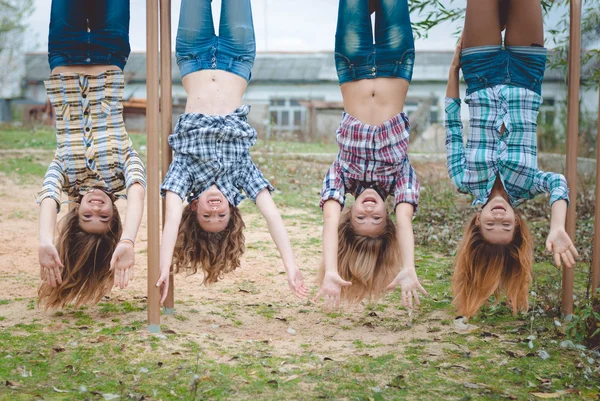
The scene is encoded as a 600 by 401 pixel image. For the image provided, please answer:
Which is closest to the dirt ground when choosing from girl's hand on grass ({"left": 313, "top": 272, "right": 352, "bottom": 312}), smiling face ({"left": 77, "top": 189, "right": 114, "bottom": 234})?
girl's hand on grass ({"left": 313, "top": 272, "right": 352, "bottom": 312})

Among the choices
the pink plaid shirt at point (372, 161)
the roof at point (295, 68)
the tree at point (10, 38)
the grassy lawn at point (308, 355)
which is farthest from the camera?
the roof at point (295, 68)

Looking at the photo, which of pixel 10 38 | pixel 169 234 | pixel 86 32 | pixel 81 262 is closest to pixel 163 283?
pixel 169 234

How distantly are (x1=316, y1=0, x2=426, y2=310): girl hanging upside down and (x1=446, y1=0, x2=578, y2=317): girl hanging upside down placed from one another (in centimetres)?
43

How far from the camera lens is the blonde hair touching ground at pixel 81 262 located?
17.6ft

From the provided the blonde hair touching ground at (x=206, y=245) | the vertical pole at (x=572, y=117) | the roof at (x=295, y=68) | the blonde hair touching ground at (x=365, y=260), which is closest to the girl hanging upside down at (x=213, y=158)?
the blonde hair touching ground at (x=206, y=245)

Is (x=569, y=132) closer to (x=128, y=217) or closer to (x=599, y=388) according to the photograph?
(x=599, y=388)

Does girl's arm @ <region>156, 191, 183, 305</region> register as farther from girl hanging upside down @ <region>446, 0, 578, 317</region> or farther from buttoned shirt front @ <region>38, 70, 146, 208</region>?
girl hanging upside down @ <region>446, 0, 578, 317</region>

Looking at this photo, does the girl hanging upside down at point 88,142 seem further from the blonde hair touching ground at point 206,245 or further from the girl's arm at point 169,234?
the blonde hair touching ground at point 206,245

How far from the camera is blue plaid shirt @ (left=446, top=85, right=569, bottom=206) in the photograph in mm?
5262

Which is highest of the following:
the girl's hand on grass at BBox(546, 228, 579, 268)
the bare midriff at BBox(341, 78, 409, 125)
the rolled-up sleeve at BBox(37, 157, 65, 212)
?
the bare midriff at BBox(341, 78, 409, 125)

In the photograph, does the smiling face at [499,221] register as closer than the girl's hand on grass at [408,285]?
No

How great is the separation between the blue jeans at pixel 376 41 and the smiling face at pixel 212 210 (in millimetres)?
1392

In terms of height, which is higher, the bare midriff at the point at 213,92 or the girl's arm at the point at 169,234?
the bare midriff at the point at 213,92

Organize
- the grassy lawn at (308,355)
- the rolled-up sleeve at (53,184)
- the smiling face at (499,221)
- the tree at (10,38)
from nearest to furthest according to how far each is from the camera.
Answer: the grassy lawn at (308,355), the rolled-up sleeve at (53,184), the smiling face at (499,221), the tree at (10,38)
